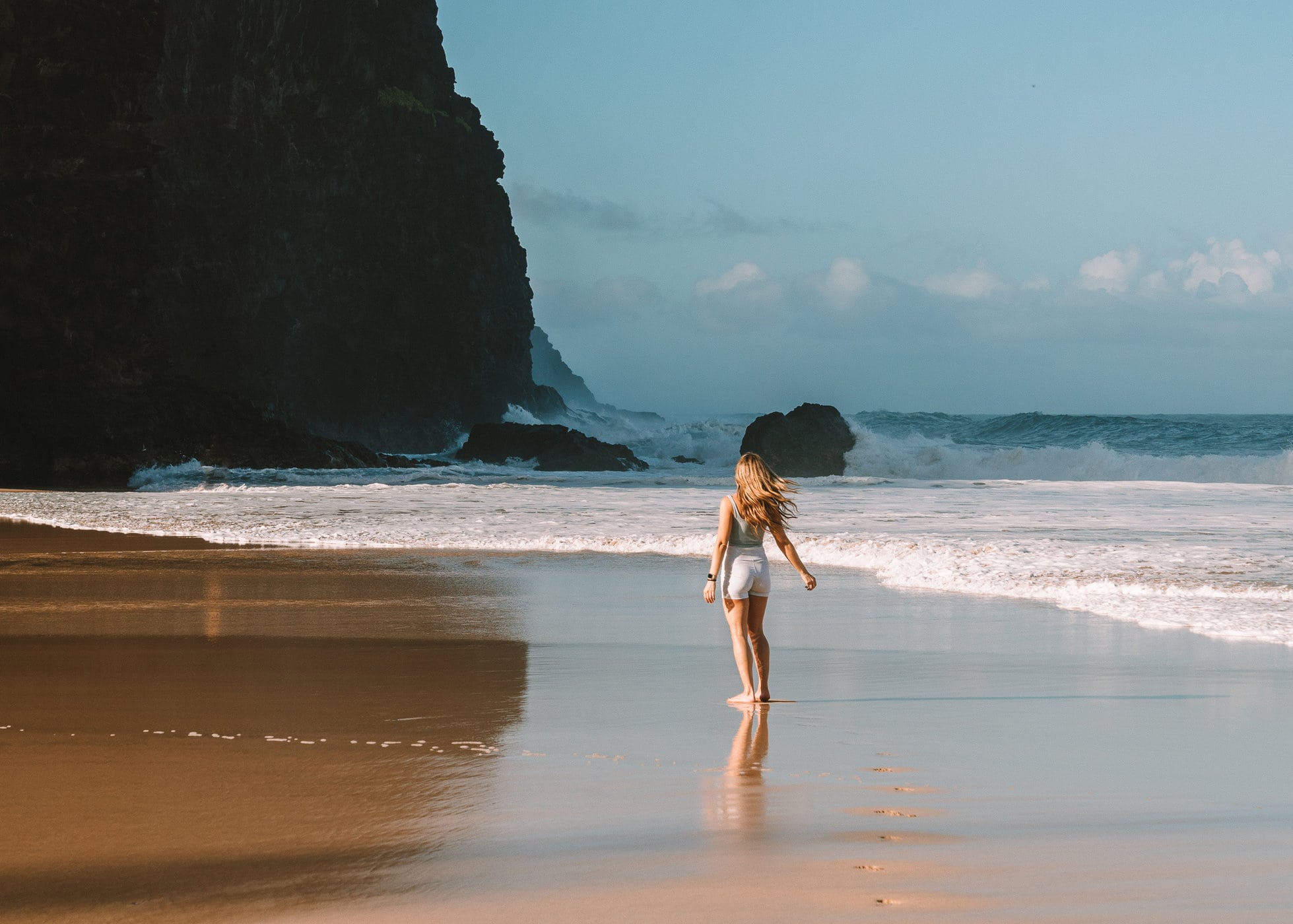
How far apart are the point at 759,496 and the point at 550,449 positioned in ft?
132

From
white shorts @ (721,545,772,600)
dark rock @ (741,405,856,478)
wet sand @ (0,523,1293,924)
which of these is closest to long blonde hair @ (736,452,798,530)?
white shorts @ (721,545,772,600)

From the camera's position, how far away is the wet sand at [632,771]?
3299mm

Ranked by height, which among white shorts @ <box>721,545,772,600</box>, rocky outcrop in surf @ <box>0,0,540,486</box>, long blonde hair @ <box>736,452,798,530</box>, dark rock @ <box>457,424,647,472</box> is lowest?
white shorts @ <box>721,545,772,600</box>

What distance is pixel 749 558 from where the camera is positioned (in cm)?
622

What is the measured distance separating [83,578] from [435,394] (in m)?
46.1

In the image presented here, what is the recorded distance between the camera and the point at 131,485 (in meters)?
32.6

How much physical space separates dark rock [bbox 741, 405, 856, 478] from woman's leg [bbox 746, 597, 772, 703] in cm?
3768

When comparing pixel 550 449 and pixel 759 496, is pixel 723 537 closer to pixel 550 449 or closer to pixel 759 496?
pixel 759 496

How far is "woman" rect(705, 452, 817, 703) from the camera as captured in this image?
241 inches

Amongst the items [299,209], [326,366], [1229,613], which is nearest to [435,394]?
[326,366]

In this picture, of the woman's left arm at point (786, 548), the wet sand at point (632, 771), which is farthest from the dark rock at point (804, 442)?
the woman's left arm at point (786, 548)

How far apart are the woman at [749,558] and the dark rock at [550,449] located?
38434 mm

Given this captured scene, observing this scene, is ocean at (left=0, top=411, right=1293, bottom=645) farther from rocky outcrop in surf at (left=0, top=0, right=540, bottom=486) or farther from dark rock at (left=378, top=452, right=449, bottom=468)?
rocky outcrop in surf at (left=0, top=0, right=540, bottom=486)

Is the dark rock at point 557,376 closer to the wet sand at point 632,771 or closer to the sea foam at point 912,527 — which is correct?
the sea foam at point 912,527
